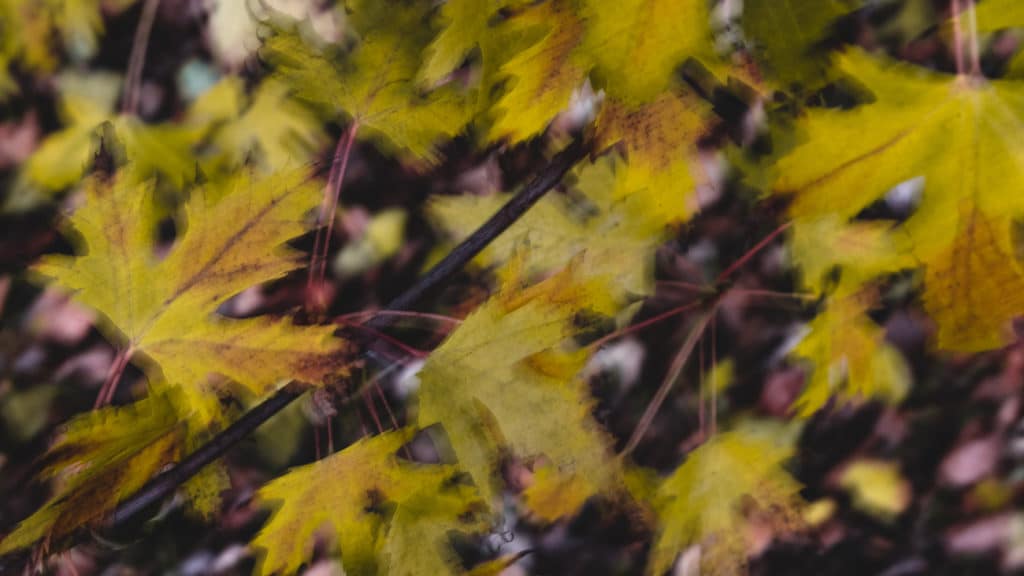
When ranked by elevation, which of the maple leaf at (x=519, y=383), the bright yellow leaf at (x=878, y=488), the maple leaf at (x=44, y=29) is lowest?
the bright yellow leaf at (x=878, y=488)

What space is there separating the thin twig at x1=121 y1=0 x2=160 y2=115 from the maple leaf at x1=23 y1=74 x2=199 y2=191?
0.13 feet

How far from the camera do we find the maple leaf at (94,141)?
979 mm

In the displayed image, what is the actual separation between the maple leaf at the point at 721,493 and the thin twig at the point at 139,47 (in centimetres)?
109

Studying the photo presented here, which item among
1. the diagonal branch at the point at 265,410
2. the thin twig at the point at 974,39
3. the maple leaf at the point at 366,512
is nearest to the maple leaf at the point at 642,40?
the diagonal branch at the point at 265,410

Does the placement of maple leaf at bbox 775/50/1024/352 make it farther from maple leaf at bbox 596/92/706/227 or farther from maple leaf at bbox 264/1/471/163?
maple leaf at bbox 264/1/471/163

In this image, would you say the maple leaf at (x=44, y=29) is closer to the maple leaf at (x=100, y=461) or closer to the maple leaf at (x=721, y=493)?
the maple leaf at (x=100, y=461)

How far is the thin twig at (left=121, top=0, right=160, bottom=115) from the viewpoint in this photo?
1.27m

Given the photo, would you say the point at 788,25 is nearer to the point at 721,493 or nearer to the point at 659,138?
the point at 659,138

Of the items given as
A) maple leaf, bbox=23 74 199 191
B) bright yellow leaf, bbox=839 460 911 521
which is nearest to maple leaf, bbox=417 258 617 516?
maple leaf, bbox=23 74 199 191

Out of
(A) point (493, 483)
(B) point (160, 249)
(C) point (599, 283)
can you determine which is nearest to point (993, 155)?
(C) point (599, 283)

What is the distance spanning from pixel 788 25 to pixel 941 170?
19cm

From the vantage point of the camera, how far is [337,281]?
130 centimetres

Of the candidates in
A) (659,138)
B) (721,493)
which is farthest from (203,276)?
(721,493)

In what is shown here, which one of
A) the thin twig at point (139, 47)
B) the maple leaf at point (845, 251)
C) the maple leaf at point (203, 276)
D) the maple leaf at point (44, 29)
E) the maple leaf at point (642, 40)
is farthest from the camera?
the thin twig at point (139, 47)
